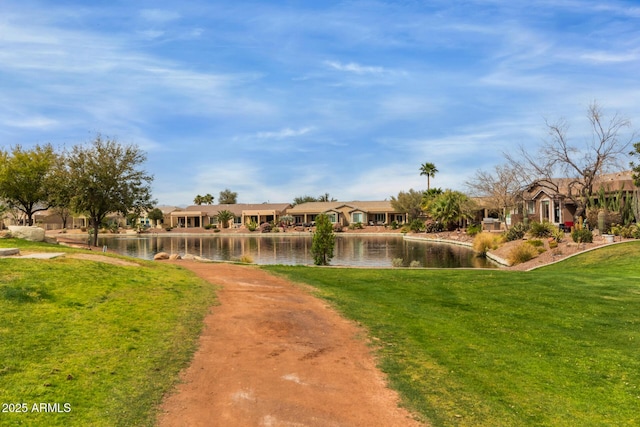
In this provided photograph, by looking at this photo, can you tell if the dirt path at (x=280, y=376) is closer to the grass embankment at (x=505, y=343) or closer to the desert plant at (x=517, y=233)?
A: the grass embankment at (x=505, y=343)

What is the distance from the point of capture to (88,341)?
26.9ft

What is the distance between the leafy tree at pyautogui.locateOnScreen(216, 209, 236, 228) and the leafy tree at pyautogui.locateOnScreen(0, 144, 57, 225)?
5726 centimetres

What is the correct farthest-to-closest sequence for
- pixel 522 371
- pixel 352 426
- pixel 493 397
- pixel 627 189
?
pixel 627 189 → pixel 522 371 → pixel 493 397 → pixel 352 426

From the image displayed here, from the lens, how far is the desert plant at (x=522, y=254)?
30.7 m

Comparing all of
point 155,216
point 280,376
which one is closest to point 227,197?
point 155,216

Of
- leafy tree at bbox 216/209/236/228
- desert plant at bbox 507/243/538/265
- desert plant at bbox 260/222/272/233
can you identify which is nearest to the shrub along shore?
desert plant at bbox 507/243/538/265

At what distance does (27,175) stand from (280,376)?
3577 cm

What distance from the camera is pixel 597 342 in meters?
10.1

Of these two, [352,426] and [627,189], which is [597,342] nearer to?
[352,426]

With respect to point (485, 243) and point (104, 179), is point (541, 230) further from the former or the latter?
point (104, 179)

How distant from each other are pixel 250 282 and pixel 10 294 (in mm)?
7959

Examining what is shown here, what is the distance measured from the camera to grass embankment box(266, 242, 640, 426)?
22.4 feet

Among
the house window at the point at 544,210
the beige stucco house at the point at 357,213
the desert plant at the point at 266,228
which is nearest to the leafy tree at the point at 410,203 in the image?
the beige stucco house at the point at 357,213

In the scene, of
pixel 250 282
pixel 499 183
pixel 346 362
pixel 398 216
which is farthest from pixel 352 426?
pixel 398 216
